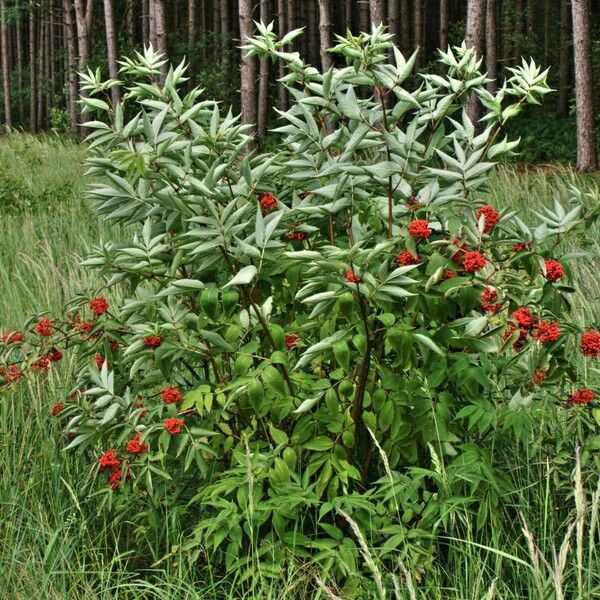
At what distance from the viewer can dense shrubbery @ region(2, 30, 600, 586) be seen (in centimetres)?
274

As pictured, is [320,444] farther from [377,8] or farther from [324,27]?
[324,27]

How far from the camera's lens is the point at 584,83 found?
12266mm

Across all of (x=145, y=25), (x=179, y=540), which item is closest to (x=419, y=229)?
(x=179, y=540)

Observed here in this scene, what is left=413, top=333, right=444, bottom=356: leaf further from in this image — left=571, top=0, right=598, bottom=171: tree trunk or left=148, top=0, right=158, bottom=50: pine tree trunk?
left=148, top=0, right=158, bottom=50: pine tree trunk

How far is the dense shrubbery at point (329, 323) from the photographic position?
2.74 meters

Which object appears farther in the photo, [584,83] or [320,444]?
[584,83]

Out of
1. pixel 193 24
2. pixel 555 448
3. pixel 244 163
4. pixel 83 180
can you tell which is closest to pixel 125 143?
pixel 244 163

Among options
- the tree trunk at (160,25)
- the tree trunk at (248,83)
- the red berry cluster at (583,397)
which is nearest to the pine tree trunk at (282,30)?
the tree trunk at (160,25)

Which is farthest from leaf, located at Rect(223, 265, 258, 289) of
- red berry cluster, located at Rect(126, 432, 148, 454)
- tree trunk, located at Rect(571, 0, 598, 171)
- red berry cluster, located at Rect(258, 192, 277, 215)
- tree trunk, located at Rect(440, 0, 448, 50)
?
tree trunk, located at Rect(440, 0, 448, 50)

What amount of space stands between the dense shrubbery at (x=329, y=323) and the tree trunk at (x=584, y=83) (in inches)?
381

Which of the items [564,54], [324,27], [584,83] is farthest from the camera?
[564,54]

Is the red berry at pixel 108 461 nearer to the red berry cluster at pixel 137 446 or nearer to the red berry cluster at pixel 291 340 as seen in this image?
the red berry cluster at pixel 137 446

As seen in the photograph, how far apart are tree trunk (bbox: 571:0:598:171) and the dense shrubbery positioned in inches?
381

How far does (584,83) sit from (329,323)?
10533 millimetres
